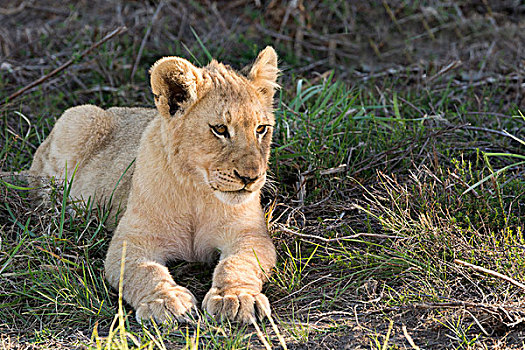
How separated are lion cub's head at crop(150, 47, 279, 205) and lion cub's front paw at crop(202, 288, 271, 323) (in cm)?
59

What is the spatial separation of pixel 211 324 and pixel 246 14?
542 centimetres

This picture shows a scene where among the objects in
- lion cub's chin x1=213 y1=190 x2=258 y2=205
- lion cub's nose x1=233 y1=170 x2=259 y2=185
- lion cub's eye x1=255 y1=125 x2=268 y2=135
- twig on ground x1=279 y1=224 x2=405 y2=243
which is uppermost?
lion cub's eye x1=255 y1=125 x2=268 y2=135

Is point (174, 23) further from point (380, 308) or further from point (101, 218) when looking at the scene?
point (380, 308)

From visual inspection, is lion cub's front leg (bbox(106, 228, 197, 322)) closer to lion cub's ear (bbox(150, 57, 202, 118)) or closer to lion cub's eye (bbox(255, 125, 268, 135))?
lion cub's ear (bbox(150, 57, 202, 118))

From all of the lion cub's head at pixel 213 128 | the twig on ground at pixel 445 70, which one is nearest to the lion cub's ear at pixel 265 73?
the lion cub's head at pixel 213 128

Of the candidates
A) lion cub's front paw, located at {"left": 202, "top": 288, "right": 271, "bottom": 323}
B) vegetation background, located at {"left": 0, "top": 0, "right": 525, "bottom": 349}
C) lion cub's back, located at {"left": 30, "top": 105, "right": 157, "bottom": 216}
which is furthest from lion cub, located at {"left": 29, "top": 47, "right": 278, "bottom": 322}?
lion cub's back, located at {"left": 30, "top": 105, "right": 157, "bottom": 216}

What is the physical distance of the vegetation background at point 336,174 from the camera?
300 cm

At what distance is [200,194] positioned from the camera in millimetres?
3646

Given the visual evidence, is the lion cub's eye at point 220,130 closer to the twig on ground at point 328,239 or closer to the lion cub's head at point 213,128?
the lion cub's head at point 213,128

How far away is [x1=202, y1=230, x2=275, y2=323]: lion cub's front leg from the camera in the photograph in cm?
300

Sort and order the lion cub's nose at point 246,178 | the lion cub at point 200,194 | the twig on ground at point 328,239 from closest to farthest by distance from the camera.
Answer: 1. the lion cub at point 200,194
2. the lion cub's nose at point 246,178
3. the twig on ground at point 328,239

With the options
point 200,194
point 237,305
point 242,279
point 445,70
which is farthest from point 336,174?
point 445,70

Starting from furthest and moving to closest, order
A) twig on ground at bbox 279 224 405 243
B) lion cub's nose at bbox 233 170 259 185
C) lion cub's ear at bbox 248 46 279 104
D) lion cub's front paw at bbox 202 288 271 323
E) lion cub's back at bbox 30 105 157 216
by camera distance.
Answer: lion cub's back at bbox 30 105 157 216 < lion cub's ear at bbox 248 46 279 104 < twig on ground at bbox 279 224 405 243 < lion cub's nose at bbox 233 170 259 185 < lion cub's front paw at bbox 202 288 271 323

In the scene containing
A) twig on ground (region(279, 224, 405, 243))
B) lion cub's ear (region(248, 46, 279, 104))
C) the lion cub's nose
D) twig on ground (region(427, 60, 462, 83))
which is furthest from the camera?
twig on ground (region(427, 60, 462, 83))
